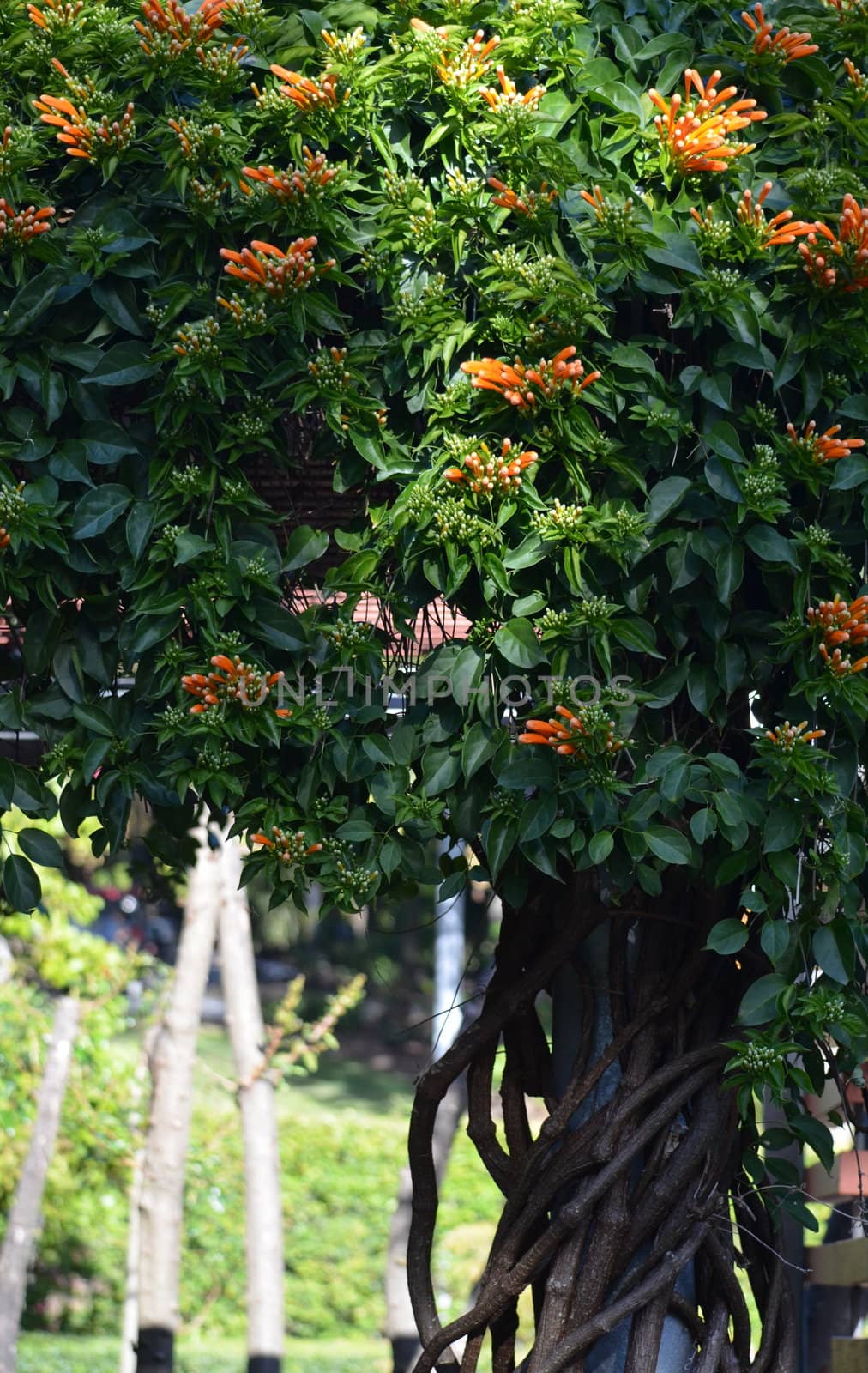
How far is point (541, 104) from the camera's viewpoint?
63.9 inches

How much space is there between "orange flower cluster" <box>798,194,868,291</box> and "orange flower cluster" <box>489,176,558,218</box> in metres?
0.28

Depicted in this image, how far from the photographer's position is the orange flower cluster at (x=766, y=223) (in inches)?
62.0

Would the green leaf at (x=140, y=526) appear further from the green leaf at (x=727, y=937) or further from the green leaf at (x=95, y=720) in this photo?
the green leaf at (x=727, y=937)

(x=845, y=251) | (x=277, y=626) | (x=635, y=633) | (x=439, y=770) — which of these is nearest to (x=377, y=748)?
(x=439, y=770)

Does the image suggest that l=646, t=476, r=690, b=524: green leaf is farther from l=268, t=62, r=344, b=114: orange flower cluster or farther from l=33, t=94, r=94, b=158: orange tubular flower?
l=33, t=94, r=94, b=158: orange tubular flower

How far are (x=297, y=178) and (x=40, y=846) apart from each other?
82cm

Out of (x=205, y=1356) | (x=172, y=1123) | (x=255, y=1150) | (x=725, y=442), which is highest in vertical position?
(x=725, y=442)

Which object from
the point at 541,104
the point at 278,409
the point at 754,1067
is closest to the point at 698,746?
the point at 754,1067

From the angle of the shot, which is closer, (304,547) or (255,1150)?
(304,547)

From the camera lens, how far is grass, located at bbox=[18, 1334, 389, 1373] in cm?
954

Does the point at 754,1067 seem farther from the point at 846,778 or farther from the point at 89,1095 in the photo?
the point at 89,1095

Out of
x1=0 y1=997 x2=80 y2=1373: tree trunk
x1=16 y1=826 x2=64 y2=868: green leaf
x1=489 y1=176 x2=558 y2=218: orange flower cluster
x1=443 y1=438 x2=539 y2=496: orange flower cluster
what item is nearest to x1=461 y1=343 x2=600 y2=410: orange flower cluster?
x1=443 y1=438 x2=539 y2=496: orange flower cluster

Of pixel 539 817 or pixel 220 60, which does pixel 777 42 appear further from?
pixel 539 817

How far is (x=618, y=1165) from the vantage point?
175cm
